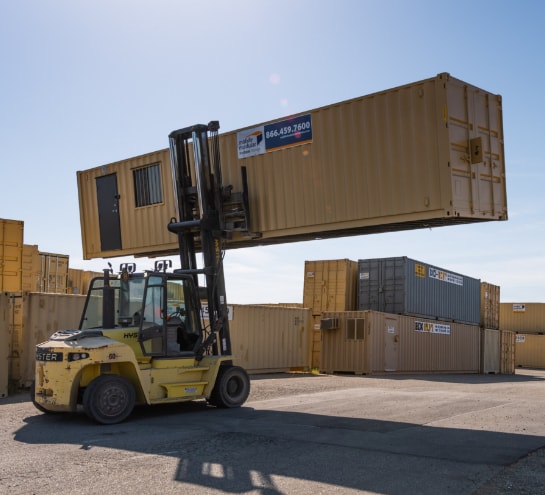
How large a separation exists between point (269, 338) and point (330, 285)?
5.88m

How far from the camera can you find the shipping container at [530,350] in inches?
1721

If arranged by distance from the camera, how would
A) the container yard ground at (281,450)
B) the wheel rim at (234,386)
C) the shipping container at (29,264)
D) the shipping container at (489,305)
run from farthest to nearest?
the shipping container at (489,305) → the shipping container at (29,264) → the wheel rim at (234,386) → the container yard ground at (281,450)

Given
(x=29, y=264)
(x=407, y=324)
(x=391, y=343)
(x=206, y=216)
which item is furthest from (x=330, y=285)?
(x=206, y=216)

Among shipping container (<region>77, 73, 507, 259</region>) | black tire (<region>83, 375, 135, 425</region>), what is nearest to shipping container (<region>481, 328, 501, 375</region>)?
shipping container (<region>77, 73, 507, 259</region>)

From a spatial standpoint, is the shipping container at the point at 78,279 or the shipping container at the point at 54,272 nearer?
the shipping container at the point at 54,272

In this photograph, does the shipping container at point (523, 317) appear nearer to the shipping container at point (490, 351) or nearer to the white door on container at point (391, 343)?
the shipping container at point (490, 351)

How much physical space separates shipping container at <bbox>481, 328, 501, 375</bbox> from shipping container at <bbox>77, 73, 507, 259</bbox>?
2303cm

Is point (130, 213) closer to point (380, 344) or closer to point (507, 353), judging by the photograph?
point (380, 344)

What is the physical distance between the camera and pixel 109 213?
583 inches

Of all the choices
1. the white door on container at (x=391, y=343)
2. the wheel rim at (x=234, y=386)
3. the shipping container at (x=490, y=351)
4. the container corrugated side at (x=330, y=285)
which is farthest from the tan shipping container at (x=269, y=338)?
the shipping container at (x=490, y=351)

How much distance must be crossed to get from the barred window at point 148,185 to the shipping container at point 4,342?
11.4ft

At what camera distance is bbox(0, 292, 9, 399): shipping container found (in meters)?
13.3

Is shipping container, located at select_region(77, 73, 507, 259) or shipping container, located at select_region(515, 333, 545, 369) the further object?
shipping container, located at select_region(515, 333, 545, 369)

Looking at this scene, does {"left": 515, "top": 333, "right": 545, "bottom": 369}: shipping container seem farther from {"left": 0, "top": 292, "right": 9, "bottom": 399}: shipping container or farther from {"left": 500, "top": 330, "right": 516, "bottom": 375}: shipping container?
{"left": 0, "top": 292, "right": 9, "bottom": 399}: shipping container
